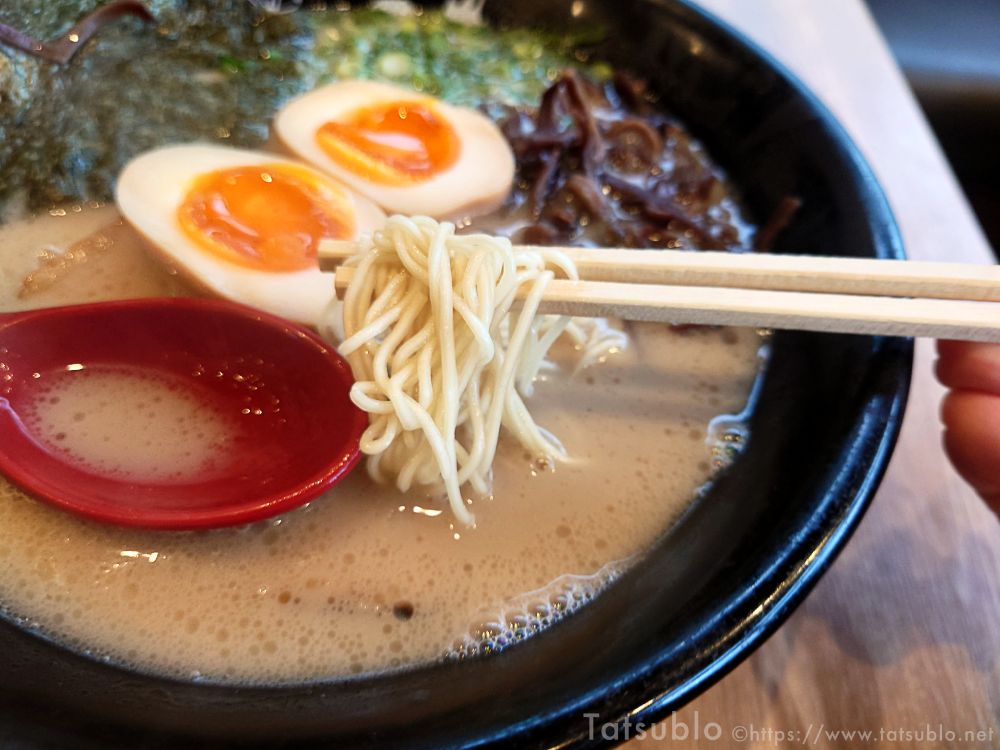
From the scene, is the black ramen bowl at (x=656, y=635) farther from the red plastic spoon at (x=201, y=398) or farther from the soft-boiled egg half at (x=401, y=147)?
the soft-boiled egg half at (x=401, y=147)

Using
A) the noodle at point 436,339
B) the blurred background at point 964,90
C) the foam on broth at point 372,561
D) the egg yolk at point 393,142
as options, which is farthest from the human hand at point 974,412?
the blurred background at point 964,90

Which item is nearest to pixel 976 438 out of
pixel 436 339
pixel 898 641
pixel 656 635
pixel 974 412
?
pixel 974 412

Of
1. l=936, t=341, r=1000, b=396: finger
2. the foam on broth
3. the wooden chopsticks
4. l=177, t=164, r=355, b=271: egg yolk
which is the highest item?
the wooden chopsticks

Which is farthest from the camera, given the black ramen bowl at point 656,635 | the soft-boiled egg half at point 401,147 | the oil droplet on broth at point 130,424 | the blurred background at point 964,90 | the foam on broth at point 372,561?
the blurred background at point 964,90

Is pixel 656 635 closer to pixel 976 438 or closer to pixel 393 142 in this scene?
pixel 976 438

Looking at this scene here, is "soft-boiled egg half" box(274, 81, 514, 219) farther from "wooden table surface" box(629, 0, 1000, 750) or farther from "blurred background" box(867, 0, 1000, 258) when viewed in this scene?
"blurred background" box(867, 0, 1000, 258)

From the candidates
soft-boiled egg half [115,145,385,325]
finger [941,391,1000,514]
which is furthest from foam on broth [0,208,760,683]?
finger [941,391,1000,514]
